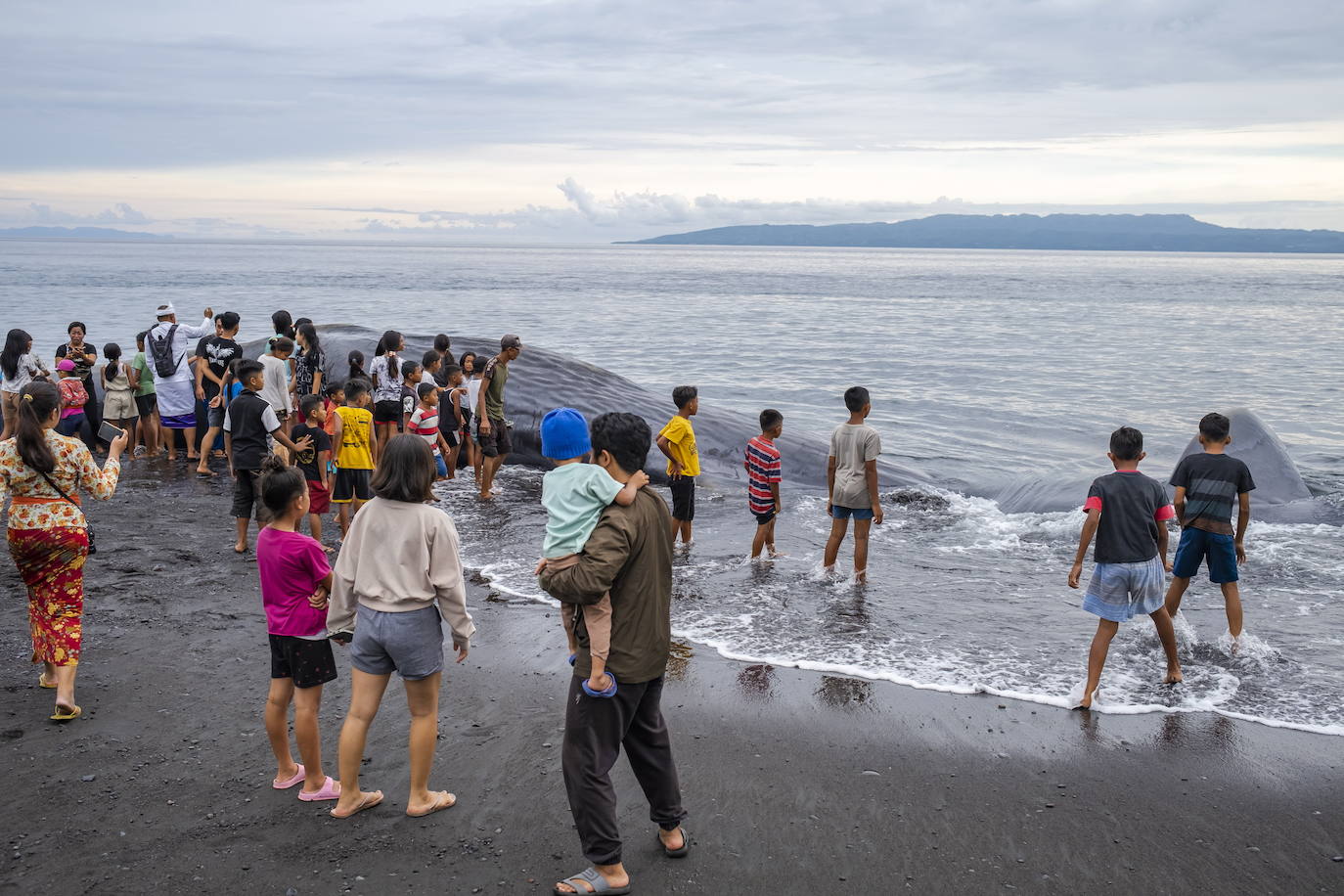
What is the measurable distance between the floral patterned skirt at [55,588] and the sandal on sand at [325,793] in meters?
2.01

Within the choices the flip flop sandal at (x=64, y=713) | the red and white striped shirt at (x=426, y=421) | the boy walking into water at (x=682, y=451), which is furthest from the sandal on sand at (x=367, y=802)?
the red and white striped shirt at (x=426, y=421)

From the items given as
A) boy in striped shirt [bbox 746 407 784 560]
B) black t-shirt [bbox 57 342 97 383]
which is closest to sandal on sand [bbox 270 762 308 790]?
boy in striped shirt [bbox 746 407 784 560]

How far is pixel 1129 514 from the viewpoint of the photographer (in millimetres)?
6531

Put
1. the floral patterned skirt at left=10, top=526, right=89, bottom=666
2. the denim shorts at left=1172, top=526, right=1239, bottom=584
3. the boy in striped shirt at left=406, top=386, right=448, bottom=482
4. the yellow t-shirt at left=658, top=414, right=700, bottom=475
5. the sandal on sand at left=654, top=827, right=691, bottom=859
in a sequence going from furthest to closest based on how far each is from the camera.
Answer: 1. the boy in striped shirt at left=406, top=386, right=448, bottom=482
2. the yellow t-shirt at left=658, top=414, right=700, bottom=475
3. the denim shorts at left=1172, top=526, right=1239, bottom=584
4. the floral patterned skirt at left=10, top=526, right=89, bottom=666
5. the sandal on sand at left=654, top=827, right=691, bottom=859

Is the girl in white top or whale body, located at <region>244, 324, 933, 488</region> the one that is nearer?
the girl in white top

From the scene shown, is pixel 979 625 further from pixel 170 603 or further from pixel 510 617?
pixel 170 603

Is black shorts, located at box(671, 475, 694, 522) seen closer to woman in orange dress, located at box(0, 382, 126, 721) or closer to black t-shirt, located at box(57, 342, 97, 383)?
woman in orange dress, located at box(0, 382, 126, 721)

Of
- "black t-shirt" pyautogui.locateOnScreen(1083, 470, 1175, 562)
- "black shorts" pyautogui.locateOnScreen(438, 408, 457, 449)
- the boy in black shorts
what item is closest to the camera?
"black t-shirt" pyautogui.locateOnScreen(1083, 470, 1175, 562)

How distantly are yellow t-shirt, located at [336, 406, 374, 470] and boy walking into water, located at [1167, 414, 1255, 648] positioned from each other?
23.6ft

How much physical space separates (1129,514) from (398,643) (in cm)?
464

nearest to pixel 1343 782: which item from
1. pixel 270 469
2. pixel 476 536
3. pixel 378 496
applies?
pixel 378 496

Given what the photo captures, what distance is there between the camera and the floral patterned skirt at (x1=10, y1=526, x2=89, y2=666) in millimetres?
5848

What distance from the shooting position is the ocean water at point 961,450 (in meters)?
7.57

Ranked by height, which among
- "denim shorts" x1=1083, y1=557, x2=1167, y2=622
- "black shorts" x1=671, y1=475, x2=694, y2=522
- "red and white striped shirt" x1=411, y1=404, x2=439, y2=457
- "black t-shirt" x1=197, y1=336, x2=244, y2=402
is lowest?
"black shorts" x1=671, y1=475, x2=694, y2=522
